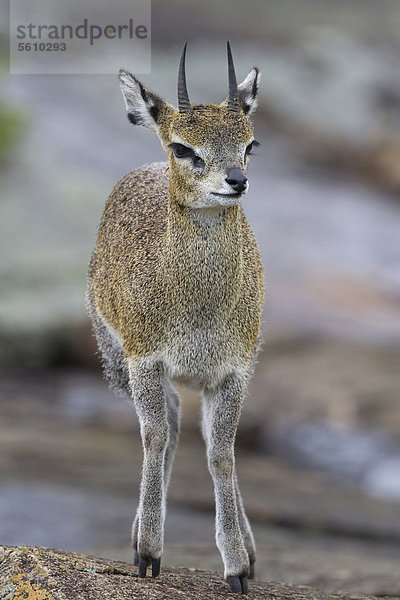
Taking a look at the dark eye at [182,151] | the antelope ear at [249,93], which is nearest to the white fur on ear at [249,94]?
the antelope ear at [249,93]

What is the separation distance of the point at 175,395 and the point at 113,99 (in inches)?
1168

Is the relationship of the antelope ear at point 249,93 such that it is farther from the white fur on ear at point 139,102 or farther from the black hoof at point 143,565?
the black hoof at point 143,565

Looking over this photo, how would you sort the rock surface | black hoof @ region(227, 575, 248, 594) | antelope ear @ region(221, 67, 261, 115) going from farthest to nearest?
antelope ear @ region(221, 67, 261, 115)
black hoof @ region(227, 575, 248, 594)
the rock surface

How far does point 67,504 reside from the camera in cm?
1548

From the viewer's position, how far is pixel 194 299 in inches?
344

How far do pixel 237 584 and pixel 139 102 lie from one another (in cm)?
426

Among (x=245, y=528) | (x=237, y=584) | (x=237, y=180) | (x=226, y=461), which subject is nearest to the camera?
(x=237, y=180)

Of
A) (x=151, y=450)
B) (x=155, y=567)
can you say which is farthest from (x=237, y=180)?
(x=155, y=567)

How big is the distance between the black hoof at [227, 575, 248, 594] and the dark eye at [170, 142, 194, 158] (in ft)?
11.9

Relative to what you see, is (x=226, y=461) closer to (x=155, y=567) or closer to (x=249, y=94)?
(x=155, y=567)

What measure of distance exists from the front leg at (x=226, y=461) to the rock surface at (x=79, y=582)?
0.34 meters

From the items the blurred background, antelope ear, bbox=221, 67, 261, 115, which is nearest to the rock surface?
the blurred background

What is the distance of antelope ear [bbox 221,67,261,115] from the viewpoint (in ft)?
30.0

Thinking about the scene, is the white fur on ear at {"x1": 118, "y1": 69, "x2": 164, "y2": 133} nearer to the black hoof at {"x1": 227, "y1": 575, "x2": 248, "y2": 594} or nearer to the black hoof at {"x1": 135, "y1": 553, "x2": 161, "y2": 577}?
the black hoof at {"x1": 135, "y1": 553, "x2": 161, "y2": 577}
